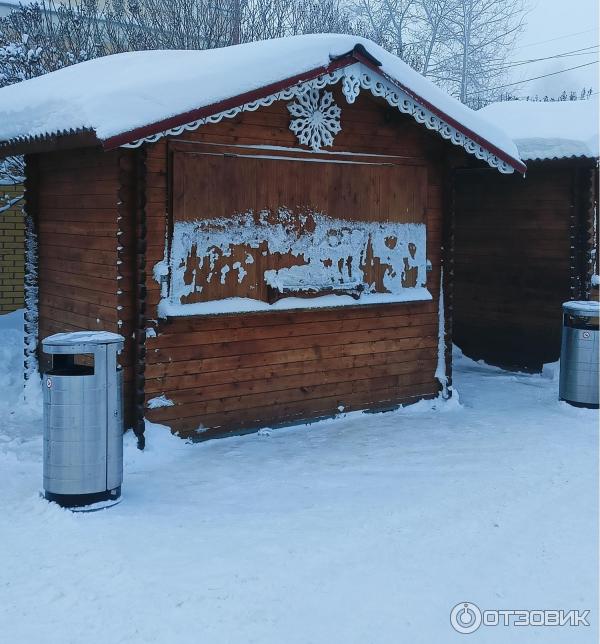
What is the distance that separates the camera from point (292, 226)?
8398 millimetres

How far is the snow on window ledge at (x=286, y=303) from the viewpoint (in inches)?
299

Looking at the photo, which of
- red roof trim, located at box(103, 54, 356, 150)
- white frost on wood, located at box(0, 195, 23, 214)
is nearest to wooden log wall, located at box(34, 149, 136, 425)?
red roof trim, located at box(103, 54, 356, 150)

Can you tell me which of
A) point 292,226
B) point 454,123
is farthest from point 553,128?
point 292,226

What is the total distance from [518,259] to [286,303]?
17.3 feet

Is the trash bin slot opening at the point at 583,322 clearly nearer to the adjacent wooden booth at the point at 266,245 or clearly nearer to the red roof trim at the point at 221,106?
the adjacent wooden booth at the point at 266,245

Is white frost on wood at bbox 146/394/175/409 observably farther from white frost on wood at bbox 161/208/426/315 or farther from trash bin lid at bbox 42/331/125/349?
trash bin lid at bbox 42/331/125/349

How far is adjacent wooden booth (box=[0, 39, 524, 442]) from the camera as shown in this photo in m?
7.52

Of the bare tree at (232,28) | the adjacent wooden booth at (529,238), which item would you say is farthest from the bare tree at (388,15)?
the adjacent wooden booth at (529,238)

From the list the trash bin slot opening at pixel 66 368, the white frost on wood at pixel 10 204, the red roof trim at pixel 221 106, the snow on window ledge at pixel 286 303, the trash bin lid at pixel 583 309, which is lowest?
the trash bin slot opening at pixel 66 368

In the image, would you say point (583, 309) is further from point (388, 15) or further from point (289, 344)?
point (388, 15)

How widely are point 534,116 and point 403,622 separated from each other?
9.47 meters

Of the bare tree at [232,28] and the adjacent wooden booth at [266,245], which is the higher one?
the bare tree at [232,28]

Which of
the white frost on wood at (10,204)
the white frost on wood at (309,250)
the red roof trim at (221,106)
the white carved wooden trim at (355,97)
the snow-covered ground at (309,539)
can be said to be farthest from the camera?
the white frost on wood at (10,204)

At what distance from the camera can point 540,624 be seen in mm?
4586
